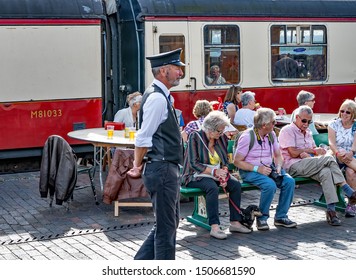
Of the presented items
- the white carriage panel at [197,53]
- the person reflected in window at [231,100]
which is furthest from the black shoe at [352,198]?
the white carriage panel at [197,53]

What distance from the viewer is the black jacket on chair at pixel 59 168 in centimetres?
858

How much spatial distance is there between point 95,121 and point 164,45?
1744mm

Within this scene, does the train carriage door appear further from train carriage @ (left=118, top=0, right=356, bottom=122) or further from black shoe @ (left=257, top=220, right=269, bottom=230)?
black shoe @ (left=257, top=220, right=269, bottom=230)

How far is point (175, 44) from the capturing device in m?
12.2

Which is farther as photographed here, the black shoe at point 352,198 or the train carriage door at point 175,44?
the train carriage door at point 175,44

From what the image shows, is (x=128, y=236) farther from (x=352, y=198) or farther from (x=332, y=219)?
(x=352, y=198)

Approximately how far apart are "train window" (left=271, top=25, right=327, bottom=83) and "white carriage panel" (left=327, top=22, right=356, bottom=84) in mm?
158

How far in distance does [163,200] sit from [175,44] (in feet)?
23.2

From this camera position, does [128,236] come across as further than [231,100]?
No

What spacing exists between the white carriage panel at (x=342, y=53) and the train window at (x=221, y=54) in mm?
2217

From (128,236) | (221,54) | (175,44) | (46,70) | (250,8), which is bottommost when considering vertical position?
(128,236)

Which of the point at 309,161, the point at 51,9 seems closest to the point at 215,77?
the point at 51,9

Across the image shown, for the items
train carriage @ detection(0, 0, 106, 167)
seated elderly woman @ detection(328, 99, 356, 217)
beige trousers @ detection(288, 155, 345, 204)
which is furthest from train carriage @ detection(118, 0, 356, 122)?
beige trousers @ detection(288, 155, 345, 204)

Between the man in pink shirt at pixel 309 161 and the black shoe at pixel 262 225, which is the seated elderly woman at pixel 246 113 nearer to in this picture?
the man in pink shirt at pixel 309 161
